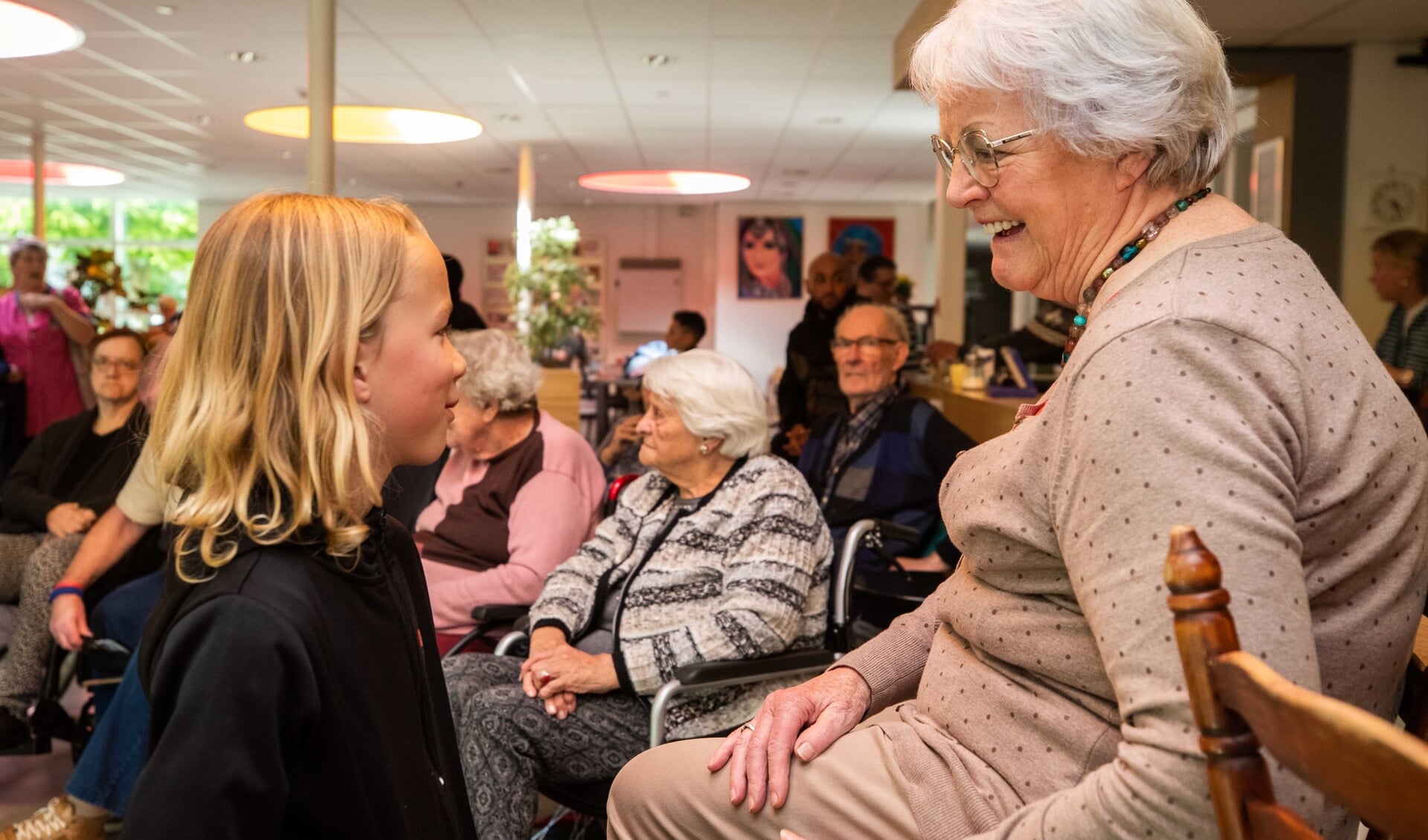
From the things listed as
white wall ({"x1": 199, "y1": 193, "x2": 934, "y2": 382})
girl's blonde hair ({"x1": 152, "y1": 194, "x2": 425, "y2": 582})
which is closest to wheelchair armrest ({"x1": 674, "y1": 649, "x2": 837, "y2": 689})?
girl's blonde hair ({"x1": 152, "y1": 194, "x2": 425, "y2": 582})

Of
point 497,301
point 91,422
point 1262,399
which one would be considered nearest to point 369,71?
point 91,422

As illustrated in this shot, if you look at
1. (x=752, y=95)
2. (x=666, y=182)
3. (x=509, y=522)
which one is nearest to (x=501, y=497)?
(x=509, y=522)

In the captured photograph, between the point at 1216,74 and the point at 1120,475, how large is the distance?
462mm

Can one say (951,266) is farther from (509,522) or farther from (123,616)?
(123,616)

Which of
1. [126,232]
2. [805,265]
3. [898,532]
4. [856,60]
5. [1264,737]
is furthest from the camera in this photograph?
[126,232]

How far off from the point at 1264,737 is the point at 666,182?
13.5 meters

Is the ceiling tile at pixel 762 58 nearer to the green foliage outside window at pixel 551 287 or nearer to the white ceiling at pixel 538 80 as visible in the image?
the white ceiling at pixel 538 80

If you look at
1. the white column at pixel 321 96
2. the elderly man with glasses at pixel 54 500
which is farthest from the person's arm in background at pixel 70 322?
the elderly man with glasses at pixel 54 500

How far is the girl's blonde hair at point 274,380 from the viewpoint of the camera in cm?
107

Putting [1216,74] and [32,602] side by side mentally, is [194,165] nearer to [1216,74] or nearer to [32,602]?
[32,602]

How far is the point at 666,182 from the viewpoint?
543 inches

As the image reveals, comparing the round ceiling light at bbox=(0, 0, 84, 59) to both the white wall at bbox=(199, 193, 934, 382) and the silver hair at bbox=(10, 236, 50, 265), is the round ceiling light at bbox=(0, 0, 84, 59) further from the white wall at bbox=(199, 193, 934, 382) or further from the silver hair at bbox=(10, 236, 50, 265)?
the white wall at bbox=(199, 193, 934, 382)

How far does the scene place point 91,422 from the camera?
3586mm

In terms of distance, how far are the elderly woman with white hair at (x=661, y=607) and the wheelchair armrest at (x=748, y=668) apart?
0.04 meters
